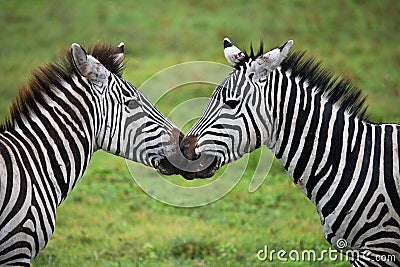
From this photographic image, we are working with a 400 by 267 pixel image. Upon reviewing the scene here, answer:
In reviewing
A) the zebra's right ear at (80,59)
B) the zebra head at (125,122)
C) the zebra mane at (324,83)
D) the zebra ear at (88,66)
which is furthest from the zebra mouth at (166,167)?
the zebra mane at (324,83)

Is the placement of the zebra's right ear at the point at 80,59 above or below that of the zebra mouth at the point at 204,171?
above

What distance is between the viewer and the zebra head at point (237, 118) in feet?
20.5

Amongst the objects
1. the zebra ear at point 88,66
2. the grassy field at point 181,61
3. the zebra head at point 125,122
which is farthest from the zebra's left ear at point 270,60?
the grassy field at point 181,61

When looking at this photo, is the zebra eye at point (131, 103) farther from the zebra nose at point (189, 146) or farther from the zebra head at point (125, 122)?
the zebra nose at point (189, 146)

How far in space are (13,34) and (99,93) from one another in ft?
44.2

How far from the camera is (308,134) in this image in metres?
6.23

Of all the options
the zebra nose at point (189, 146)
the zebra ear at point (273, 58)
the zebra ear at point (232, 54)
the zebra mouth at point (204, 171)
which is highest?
the zebra ear at point (232, 54)

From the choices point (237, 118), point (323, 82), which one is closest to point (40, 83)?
point (237, 118)

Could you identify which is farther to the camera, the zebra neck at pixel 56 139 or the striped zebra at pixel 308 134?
the striped zebra at pixel 308 134

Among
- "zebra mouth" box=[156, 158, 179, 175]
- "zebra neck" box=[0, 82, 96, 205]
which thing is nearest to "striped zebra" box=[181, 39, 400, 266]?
"zebra mouth" box=[156, 158, 179, 175]

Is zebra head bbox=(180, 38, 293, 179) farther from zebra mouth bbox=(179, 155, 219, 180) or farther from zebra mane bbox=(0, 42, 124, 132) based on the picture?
zebra mane bbox=(0, 42, 124, 132)

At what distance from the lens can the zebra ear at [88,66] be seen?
5.96 meters

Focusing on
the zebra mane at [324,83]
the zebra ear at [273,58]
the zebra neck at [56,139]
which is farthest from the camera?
the zebra mane at [324,83]

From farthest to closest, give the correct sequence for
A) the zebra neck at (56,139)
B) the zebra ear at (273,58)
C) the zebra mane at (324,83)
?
the zebra mane at (324,83), the zebra ear at (273,58), the zebra neck at (56,139)
